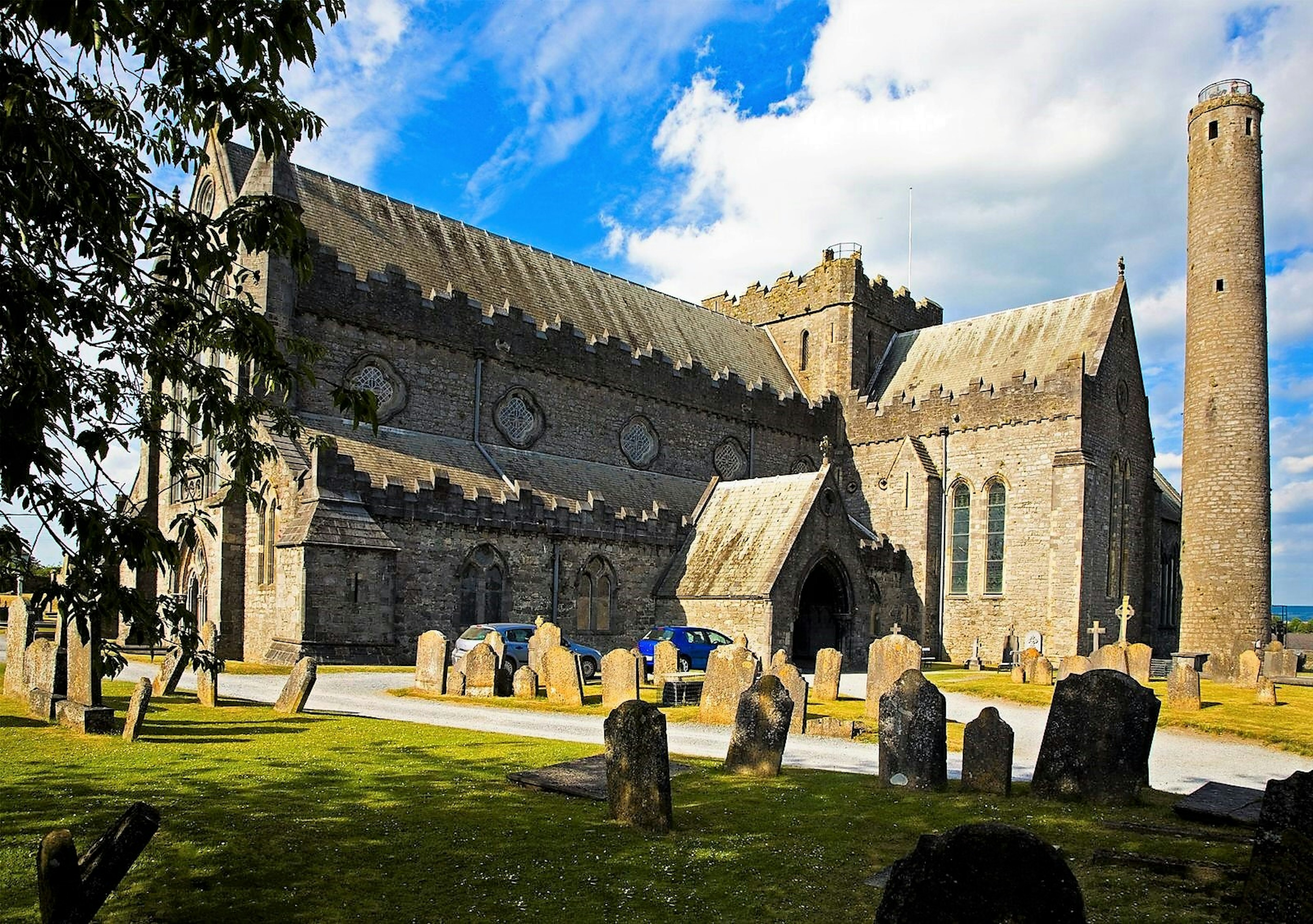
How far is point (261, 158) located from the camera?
2856 centimetres

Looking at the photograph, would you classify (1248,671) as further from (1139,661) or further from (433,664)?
(433,664)

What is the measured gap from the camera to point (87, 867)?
521 centimetres

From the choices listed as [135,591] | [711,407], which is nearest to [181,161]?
[135,591]

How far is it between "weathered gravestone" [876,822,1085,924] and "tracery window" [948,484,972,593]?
33126 mm

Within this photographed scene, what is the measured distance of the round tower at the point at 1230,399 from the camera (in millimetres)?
31750

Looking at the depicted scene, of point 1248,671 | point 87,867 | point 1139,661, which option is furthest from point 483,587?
point 87,867

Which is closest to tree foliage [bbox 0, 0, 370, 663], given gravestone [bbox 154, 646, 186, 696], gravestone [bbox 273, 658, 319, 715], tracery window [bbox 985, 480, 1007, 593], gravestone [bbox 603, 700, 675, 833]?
gravestone [bbox 603, 700, 675, 833]

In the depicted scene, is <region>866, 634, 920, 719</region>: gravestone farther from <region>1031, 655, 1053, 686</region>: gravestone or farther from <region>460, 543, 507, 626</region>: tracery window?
<region>460, 543, 507, 626</region>: tracery window

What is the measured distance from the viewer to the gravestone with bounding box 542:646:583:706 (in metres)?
17.1

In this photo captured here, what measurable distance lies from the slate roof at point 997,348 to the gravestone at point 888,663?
19.6 metres

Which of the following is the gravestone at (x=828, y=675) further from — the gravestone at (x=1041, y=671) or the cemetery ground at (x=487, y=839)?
the cemetery ground at (x=487, y=839)

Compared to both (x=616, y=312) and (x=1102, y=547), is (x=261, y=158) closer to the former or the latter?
(x=616, y=312)

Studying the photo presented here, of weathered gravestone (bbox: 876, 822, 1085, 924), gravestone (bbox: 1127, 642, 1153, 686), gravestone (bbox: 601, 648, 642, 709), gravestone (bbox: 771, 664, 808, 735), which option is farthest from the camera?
gravestone (bbox: 1127, 642, 1153, 686)

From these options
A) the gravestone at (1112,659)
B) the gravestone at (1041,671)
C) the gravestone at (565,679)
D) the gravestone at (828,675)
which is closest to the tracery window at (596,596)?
the gravestone at (828,675)
